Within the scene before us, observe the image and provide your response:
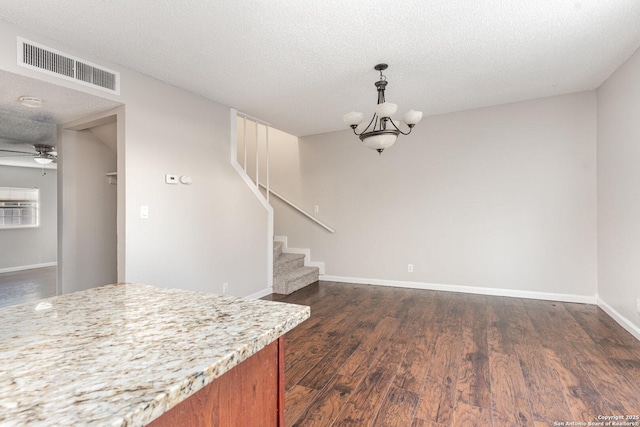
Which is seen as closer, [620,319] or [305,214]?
[620,319]

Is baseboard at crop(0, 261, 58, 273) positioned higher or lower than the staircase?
lower

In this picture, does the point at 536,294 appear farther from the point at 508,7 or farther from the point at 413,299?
the point at 508,7

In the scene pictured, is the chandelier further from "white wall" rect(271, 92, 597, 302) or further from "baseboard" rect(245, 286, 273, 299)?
"baseboard" rect(245, 286, 273, 299)

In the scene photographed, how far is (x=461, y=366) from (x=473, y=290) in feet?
7.19

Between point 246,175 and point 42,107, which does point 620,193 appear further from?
point 42,107

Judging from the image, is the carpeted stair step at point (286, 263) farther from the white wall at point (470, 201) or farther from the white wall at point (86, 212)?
the white wall at point (86, 212)

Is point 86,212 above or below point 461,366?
above

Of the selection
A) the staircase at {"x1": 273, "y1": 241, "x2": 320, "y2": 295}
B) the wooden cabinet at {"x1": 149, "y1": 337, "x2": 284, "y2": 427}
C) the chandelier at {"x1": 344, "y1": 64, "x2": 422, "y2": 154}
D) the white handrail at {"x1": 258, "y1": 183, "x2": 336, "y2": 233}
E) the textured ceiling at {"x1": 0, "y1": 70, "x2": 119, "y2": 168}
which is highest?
the textured ceiling at {"x1": 0, "y1": 70, "x2": 119, "y2": 168}

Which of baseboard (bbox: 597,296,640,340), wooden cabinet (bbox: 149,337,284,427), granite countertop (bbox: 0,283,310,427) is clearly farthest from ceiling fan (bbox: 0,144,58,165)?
baseboard (bbox: 597,296,640,340)

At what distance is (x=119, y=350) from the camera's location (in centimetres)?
70

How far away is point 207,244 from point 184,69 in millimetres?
1805

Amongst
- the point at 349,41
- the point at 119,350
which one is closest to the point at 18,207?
the point at 349,41

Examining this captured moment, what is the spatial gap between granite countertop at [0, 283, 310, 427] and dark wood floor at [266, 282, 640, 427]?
3.81 ft

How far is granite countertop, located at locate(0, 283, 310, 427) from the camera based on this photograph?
50cm
